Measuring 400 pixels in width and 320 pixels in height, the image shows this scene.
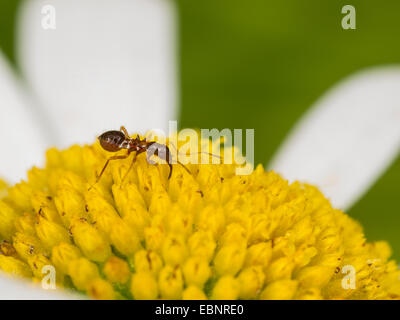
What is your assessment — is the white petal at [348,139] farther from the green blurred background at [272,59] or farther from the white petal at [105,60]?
the white petal at [105,60]

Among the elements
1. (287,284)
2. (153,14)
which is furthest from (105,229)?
(153,14)

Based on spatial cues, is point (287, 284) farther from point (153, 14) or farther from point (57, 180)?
point (153, 14)

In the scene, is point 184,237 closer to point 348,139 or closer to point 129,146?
point 129,146

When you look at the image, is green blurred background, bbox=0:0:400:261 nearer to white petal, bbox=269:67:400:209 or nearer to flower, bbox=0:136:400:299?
white petal, bbox=269:67:400:209

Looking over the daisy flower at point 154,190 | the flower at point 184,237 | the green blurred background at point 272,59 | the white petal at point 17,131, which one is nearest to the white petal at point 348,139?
the daisy flower at point 154,190
